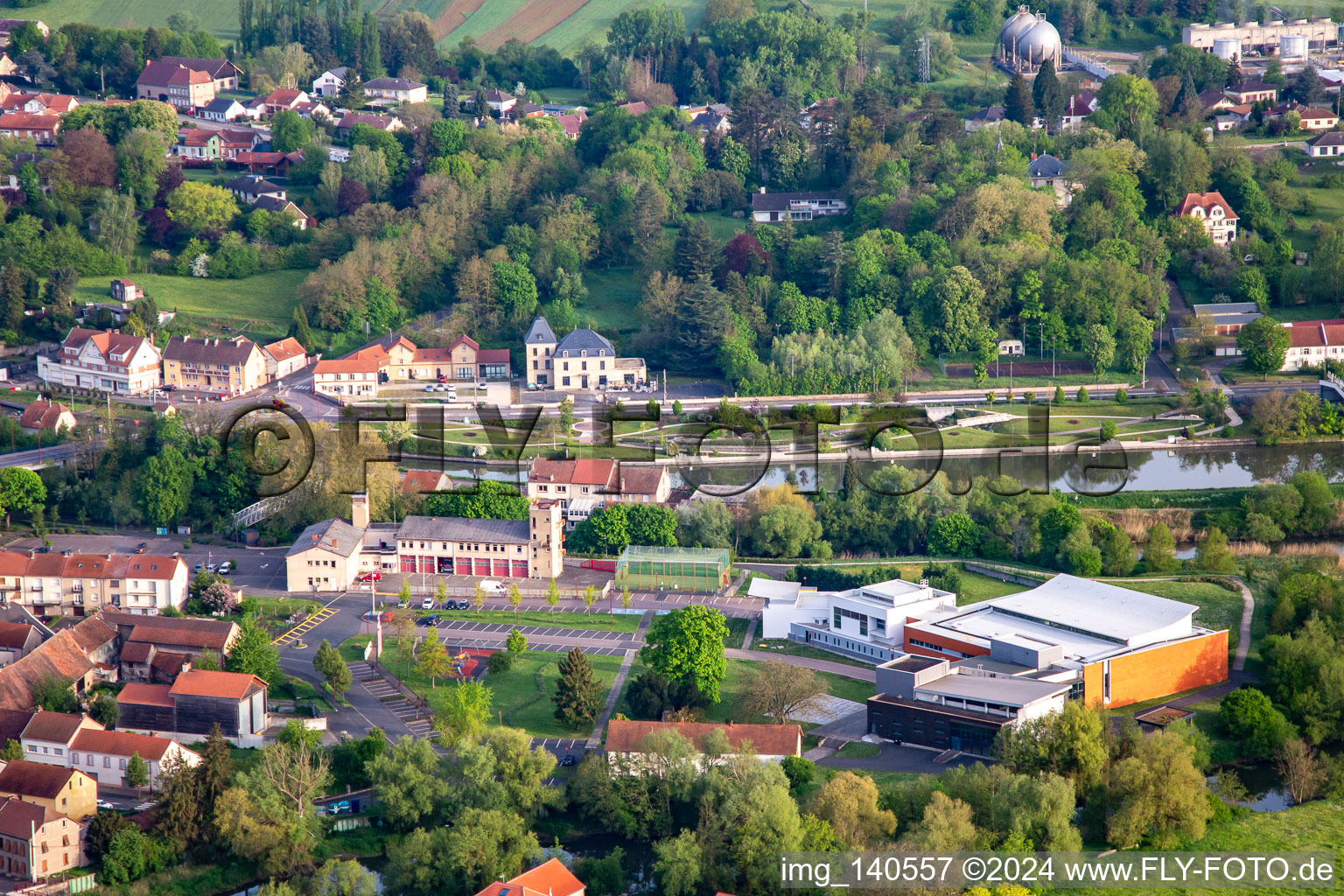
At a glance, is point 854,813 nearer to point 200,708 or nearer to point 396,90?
point 200,708

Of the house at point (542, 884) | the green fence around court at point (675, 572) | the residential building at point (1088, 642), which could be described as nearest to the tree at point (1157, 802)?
the residential building at point (1088, 642)

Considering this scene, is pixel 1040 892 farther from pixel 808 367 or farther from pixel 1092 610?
pixel 808 367

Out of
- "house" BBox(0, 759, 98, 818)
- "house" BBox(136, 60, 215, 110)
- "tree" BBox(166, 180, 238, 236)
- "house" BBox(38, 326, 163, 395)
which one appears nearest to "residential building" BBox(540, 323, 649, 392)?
"house" BBox(38, 326, 163, 395)

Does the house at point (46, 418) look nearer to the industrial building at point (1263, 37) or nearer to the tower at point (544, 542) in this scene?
the tower at point (544, 542)

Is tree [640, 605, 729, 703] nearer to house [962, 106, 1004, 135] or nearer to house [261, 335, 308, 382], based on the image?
house [261, 335, 308, 382]

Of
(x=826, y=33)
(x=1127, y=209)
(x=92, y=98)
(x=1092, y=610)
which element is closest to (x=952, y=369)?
(x=1127, y=209)

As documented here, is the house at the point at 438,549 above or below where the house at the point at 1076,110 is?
below
